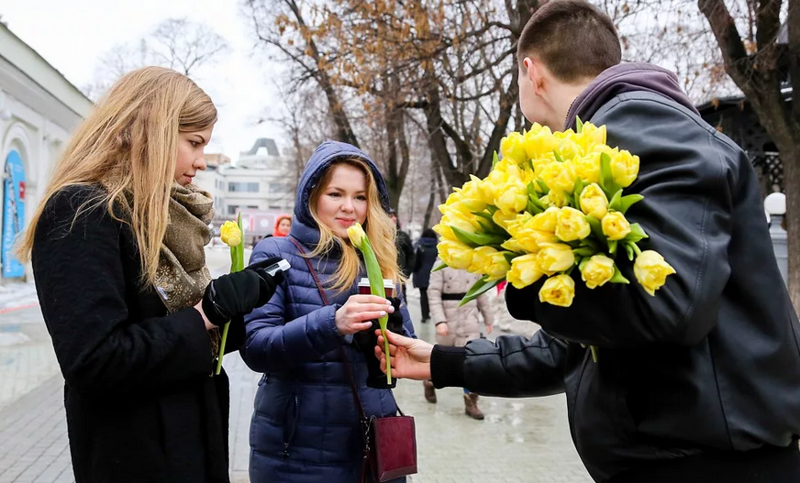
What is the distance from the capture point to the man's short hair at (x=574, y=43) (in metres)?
2.09

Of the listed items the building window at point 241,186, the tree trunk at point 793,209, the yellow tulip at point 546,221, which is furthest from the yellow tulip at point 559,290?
the building window at point 241,186

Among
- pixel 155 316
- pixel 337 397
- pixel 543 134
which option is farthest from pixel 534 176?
pixel 337 397

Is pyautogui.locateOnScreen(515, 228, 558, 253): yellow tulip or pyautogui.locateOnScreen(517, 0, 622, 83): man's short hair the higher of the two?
pyautogui.locateOnScreen(517, 0, 622, 83): man's short hair

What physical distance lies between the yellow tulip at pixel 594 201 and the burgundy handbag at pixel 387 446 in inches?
58.7

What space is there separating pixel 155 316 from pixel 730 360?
1.50 m

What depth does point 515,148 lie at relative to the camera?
60.0 inches

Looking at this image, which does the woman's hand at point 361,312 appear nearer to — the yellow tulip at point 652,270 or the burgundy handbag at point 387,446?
the burgundy handbag at point 387,446

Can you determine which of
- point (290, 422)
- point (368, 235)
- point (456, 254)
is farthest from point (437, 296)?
point (456, 254)

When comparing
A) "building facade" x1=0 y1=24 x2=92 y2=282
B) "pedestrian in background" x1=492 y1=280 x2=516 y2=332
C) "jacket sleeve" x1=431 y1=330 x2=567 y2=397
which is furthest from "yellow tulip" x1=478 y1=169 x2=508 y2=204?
"building facade" x1=0 y1=24 x2=92 y2=282

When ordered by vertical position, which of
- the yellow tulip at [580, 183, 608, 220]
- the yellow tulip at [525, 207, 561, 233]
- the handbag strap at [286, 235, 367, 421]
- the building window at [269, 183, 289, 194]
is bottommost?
the handbag strap at [286, 235, 367, 421]

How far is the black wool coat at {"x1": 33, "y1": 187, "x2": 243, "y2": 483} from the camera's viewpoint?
1756 millimetres

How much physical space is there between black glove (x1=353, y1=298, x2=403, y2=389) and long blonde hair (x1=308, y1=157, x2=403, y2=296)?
298mm

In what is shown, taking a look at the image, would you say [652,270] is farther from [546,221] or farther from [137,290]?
[137,290]

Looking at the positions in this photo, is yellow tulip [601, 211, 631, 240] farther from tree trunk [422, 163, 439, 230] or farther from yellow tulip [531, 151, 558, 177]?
tree trunk [422, 163, 439, 230]
